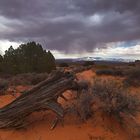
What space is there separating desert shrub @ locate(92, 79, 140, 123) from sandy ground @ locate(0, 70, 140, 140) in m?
0.36

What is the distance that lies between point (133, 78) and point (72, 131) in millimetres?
12423

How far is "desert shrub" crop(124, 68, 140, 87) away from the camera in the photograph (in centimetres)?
2094

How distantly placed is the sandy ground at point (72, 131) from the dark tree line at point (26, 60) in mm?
20656

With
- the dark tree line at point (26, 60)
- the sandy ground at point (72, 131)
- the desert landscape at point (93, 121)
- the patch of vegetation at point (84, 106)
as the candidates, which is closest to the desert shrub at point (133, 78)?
the desert landscape at point (93, 121)

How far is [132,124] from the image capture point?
11.4 m

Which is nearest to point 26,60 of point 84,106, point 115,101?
point 84,106

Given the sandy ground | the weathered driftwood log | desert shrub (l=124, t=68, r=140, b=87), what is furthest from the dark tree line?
the sandy ground

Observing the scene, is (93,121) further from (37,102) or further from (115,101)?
(37,102)

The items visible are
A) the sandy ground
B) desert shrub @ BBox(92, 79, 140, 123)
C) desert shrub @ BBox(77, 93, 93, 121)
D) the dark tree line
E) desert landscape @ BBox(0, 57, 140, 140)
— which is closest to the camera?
the sandy ground

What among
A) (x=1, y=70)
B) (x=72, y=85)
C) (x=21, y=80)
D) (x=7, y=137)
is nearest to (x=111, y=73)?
(x=21, y=80)

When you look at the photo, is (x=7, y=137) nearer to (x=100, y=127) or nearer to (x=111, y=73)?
(x=100, y=127)

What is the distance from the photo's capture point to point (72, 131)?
10836 mm

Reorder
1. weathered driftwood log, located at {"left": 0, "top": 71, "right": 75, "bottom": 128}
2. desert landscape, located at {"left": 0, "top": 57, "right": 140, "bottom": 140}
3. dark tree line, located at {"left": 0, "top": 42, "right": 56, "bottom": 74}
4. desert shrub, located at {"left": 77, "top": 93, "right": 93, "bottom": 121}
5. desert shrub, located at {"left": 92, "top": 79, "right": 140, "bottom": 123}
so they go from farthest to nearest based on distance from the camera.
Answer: dark tree line, located at {"left": 0, "top": 42, "right": 56, "bottom": 74} < weathered driftwood log, located at {"left": 0, "top": 71, "right": 75, "bottom": 128} < desert shrub, located at {"left": 77, "top": 93, "right": 93, "bottom": 121} < desert shrub, located at {"left": 92, "top": 79, "right": 140, "bottom": 123} < desert landscape, located at {"left": 0, "top": 57, "right": 140, "bottom": 140}

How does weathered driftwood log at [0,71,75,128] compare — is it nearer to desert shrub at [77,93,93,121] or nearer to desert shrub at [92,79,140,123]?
desert shrub at [77,93,93,121]
